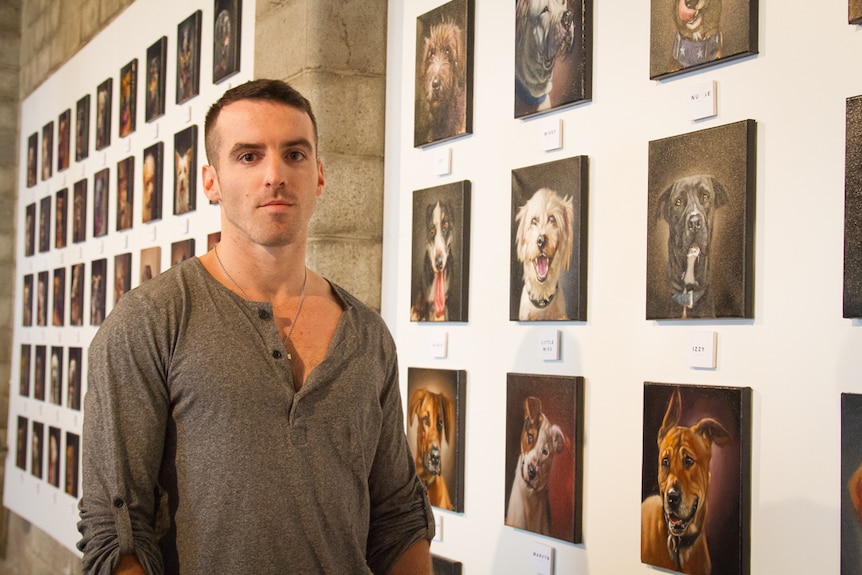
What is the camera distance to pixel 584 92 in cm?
416

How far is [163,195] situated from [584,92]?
4.61m

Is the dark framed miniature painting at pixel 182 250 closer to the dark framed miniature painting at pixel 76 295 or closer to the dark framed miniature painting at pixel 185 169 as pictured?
the dark framed miniature painting at pixel 185 169

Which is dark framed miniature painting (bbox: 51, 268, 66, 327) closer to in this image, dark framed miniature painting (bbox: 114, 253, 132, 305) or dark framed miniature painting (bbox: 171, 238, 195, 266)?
dark framed miniature painting (bbox: 114, 253, 132, 305)

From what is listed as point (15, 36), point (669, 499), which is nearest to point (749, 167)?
point (669, 499)

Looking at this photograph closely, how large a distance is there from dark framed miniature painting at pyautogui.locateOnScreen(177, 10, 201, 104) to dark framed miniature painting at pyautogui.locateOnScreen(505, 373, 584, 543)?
3.89 m

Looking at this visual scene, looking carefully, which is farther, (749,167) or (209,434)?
(749,167)

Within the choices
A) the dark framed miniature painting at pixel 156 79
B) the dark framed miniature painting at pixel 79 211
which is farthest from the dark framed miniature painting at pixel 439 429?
the dark framed miniature painting at pixel 79 211

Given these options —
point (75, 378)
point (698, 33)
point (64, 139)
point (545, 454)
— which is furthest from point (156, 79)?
point (698, 33)

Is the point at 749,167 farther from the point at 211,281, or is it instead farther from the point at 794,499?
the point at 211,281

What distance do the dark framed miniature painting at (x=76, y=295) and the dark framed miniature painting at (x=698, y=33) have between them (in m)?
7.12

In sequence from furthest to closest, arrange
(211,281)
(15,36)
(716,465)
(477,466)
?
(15,36), (477,466), (716,465), (211,281)

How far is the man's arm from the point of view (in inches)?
123

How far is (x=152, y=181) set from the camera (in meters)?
8.15

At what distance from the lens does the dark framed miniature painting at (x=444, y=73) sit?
16.1 feet
